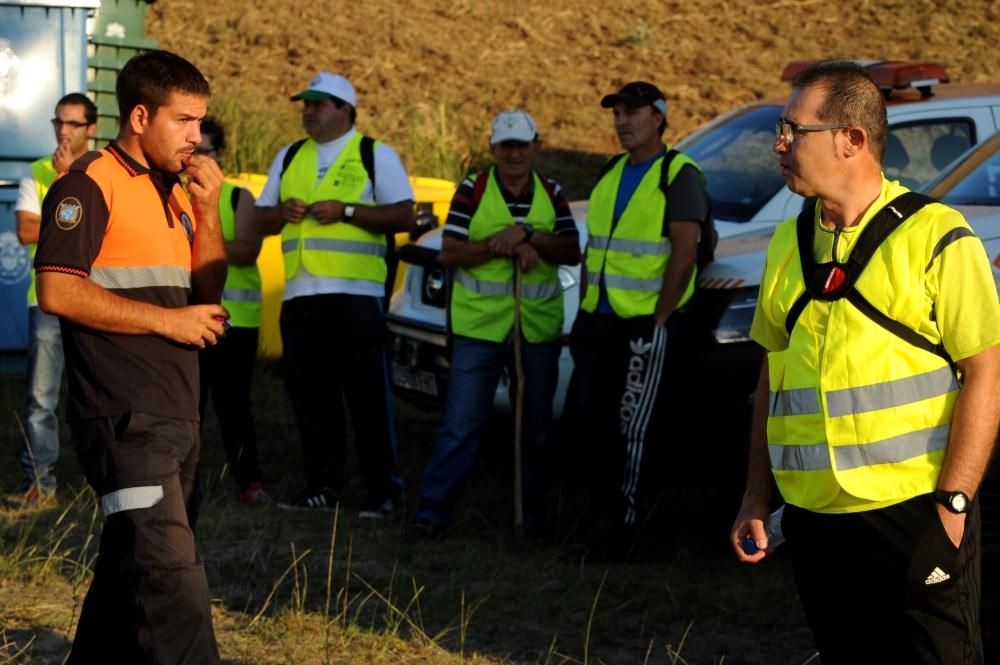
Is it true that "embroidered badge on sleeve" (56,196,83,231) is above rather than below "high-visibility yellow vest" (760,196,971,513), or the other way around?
above

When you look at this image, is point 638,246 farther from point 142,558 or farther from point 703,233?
point 142,558

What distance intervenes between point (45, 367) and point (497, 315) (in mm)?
2208

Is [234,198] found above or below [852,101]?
below

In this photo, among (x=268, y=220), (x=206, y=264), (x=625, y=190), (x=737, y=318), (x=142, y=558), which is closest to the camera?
(x=142, y=558)

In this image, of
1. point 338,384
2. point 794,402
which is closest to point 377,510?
point 338,384

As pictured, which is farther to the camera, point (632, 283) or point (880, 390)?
point (632, 283)

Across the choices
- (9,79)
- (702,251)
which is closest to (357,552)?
(702,251)

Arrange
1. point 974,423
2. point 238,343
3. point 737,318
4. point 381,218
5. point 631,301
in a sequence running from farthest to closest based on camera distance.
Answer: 1. point 238,343
2. point 381,218
3. point 631,301
4. point 737,318
5. point 974,423

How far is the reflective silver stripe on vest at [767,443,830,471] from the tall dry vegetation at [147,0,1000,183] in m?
11.2

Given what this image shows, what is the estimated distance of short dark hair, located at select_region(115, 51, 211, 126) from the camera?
170 inches

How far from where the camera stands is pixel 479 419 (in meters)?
7.10

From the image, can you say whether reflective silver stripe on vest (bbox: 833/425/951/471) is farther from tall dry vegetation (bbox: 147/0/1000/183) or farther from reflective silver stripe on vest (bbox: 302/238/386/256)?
tall dry vegetation (bbox: 147/0/1000/183)

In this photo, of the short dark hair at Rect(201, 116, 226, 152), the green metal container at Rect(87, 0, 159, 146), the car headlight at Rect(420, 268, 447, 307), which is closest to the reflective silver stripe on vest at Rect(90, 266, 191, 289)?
the short dark hair at Rect(201, 116, 226, 152)

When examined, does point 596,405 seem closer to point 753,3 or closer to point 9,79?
point 9,79
